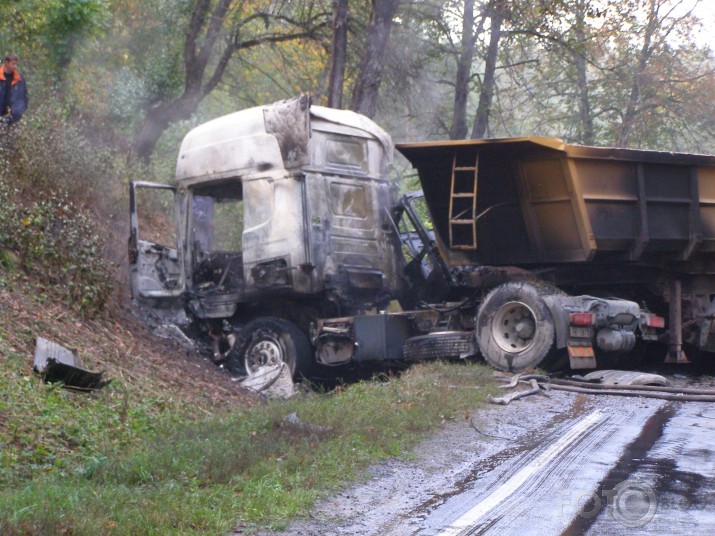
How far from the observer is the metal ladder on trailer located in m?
10.6

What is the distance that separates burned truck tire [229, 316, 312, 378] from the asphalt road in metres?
4.36

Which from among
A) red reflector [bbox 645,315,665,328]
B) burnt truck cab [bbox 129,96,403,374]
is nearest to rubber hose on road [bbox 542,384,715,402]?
red reflector [bbox 645,315,665,328]

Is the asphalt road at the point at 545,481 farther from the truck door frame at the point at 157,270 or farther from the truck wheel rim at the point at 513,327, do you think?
the truck door frame at the point at 157,270

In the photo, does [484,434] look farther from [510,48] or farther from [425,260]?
[510,48]

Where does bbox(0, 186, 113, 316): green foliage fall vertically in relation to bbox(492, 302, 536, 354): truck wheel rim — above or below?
above

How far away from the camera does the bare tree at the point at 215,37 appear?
19688 millimetres

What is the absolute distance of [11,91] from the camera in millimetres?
12602

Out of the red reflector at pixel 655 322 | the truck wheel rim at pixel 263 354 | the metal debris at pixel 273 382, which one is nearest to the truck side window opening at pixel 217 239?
the truck wheel rim at pixel 263 354

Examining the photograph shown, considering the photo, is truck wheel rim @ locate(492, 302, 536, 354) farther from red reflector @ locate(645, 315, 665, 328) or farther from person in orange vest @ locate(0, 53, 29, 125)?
person in orange vest @ locate(0, 53, 29, 125)

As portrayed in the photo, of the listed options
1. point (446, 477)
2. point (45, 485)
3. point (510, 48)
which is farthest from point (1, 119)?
point (510, 48)

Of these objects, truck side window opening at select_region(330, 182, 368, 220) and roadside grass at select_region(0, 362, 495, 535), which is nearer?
roadside grass at select_region(0, 362, 495, 535)

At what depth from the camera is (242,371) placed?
40.1 ft

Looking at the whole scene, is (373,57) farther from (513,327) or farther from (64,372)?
(64,372)

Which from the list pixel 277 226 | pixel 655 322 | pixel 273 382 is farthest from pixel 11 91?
pixel 655 322
